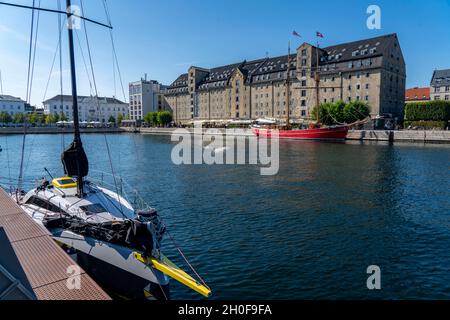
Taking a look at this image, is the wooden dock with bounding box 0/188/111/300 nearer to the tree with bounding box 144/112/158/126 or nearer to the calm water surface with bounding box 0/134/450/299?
the calm water surface with bounding box 0/134/450/299

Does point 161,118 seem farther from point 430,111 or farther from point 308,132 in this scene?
point 430,111

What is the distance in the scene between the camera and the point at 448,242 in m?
19.2

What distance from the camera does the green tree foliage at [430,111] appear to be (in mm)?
95375

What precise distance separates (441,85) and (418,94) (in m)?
17.5

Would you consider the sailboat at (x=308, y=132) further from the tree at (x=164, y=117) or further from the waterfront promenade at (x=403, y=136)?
the tree at (x=164, y=117)

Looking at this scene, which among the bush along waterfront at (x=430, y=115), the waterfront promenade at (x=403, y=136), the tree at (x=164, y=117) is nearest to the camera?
the waterfront promenade at (x=403, y=136)

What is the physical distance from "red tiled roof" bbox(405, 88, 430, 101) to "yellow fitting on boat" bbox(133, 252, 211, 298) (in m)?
159

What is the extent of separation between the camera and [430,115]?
96.5 metres

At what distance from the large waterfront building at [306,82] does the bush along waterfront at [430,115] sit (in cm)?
969

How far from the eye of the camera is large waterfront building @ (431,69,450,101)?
12875 centimetres

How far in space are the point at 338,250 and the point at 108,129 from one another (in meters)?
172

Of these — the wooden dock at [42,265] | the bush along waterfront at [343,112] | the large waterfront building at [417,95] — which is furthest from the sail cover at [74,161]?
the large waterfront building at [417,95]

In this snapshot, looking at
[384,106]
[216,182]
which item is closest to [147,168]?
[216,182]

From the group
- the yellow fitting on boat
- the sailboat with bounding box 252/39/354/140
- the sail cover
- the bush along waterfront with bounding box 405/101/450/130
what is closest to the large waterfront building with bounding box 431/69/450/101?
the bush along waterfront with bounding box 405/101/450/130
